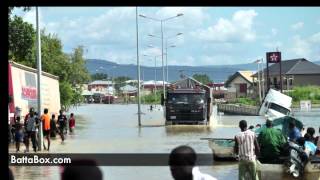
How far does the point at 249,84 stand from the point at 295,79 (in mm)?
13433

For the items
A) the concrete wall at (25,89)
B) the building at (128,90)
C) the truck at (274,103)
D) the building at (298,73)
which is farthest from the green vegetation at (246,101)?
the building at (128,90)

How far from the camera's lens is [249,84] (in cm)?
8381

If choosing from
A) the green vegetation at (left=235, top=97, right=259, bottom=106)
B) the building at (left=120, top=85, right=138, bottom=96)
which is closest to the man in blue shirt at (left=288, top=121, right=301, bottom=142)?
the green vegetation at (left=235, top=97, right=259, bottom=106)

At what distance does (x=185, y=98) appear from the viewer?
3284cm

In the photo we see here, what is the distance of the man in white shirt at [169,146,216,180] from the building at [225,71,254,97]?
7907 centimetres

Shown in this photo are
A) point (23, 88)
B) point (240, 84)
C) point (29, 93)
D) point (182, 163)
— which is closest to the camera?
point (182, 163)

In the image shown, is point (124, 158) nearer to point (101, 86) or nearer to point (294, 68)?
point (294, 68)

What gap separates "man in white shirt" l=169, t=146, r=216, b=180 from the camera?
288 centimetres

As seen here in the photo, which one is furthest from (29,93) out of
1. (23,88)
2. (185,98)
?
(185,98)

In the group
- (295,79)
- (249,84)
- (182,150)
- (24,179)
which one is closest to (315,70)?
(295,79)

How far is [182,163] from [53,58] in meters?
38.2

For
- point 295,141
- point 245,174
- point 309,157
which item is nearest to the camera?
point 245,174

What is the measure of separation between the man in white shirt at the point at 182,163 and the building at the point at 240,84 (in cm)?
7907
